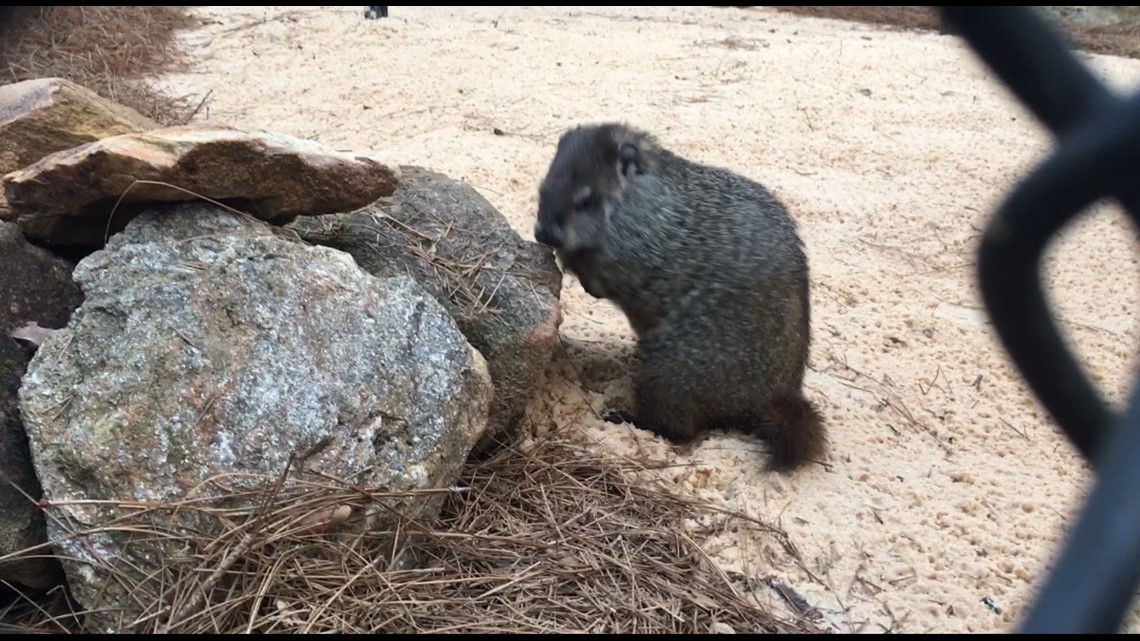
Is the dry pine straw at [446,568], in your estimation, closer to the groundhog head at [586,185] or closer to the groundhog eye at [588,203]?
the groundhog head at [586,185]

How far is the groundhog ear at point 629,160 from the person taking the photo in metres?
3.65

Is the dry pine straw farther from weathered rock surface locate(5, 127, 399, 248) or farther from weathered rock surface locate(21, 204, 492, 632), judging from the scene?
weathered rock surface locate(5, 127, 399, 248)

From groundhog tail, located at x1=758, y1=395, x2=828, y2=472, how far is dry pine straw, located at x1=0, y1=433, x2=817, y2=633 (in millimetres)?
408

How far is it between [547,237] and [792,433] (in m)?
1.13

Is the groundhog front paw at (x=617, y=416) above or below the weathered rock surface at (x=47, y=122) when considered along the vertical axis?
below

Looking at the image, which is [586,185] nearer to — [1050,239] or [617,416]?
[617,416]

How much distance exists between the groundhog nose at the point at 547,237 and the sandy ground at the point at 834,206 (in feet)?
1.66

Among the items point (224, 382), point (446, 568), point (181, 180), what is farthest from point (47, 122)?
Answer: point (446, 568)

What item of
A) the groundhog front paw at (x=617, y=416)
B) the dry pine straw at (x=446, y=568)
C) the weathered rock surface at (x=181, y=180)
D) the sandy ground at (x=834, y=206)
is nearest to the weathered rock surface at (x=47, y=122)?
the weathered rock surface at (x=181, y=180)

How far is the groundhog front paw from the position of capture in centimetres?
346

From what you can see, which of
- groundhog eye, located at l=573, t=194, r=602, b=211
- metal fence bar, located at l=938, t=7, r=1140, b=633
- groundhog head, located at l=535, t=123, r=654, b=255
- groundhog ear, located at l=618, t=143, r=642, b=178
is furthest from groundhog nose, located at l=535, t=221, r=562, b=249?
metal fence bar, located at l=938, t=7, r=1140, b=633

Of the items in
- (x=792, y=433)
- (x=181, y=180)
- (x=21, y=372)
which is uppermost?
(x=181, y=180)

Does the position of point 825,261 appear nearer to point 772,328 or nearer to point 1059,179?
point 772,328

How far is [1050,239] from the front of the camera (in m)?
0.61
